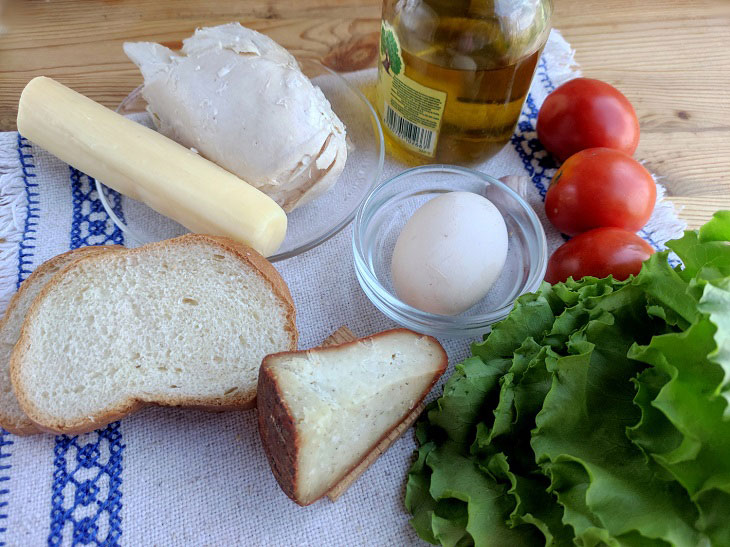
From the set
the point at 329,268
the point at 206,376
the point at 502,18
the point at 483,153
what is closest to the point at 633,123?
the point at 483,153

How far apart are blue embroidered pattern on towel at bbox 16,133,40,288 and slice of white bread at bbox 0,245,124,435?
94 millimetres

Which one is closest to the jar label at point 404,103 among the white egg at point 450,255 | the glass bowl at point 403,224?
the glass bowl at point 403,224

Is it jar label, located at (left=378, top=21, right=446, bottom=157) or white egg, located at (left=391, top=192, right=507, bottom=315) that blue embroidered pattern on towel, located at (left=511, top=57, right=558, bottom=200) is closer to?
jar label, located at (left=378, top=21, right=446, bottom=157)

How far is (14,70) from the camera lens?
5.28 ft

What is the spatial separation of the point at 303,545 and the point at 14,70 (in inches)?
58.1

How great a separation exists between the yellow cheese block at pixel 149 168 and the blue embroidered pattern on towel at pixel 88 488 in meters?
0.45

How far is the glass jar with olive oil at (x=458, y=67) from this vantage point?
1.20 metres

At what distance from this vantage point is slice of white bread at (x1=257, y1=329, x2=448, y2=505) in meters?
0.93

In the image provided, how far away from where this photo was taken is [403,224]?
1.35 meters

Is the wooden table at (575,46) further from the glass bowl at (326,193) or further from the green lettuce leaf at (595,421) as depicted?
the green lettuce leaf at (595,421)

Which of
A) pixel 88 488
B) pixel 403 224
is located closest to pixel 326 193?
pixel 403 224

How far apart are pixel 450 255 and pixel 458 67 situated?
42 centimetres

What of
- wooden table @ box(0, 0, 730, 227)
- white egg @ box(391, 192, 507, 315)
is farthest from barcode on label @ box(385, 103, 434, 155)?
wooden table @ box(0, 0, 730, 227)

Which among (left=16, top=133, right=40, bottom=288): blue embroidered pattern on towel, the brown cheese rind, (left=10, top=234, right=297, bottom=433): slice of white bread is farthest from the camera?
(left=16, top=133, right=40, bottom=288): blue embroidered pattern on towel
